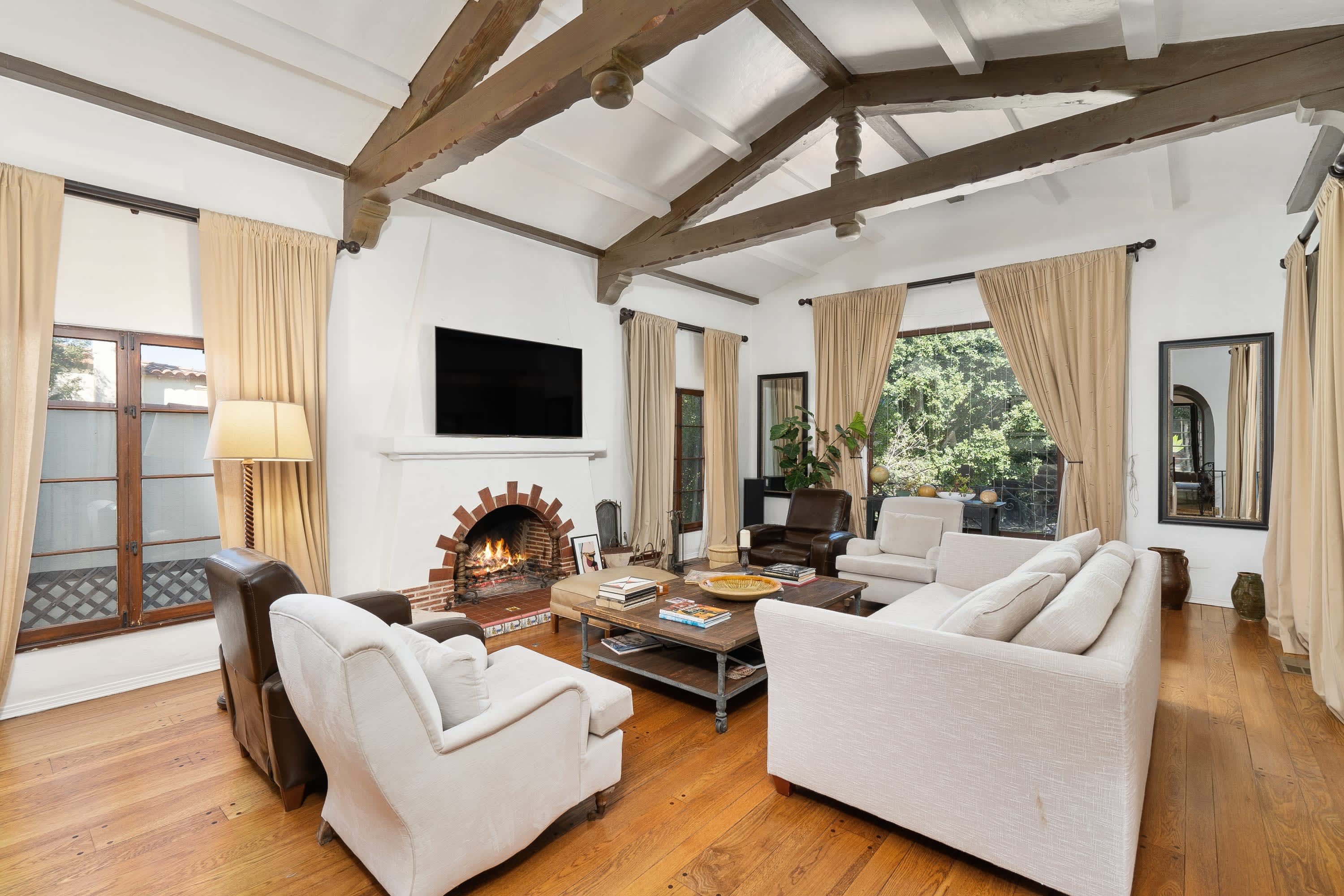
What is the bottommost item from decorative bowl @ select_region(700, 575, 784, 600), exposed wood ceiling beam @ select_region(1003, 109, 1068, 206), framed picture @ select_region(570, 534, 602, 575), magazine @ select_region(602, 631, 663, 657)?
magazine @ select_region(602, 631, 663, 657)

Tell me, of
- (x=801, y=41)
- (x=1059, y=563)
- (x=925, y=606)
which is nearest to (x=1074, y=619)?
(x=1059, y=563)

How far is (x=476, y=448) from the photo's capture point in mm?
4617

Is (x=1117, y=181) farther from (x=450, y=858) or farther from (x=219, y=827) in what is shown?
(x=219, y=827)

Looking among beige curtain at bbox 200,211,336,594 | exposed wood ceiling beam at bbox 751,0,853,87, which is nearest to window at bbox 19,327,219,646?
beige curtain at bbox 200,211,336,594

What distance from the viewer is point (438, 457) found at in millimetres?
4422

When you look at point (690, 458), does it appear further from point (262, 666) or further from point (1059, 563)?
point (262, 666)

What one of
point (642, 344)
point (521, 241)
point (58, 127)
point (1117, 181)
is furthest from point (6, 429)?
point (1117, 181)

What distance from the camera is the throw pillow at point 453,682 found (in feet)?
5.83

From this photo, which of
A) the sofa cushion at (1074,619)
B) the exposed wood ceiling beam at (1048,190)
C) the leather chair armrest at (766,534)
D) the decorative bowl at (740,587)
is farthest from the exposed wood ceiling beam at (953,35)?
the leather chair armrest at (766,534)

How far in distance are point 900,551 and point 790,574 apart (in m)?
1.29

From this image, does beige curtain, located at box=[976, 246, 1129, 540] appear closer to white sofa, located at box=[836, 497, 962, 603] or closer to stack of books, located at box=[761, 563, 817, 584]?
white sofa, located at box=[836, 497, 962, 603]

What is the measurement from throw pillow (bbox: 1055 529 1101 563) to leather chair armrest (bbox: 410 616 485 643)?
8.79 ft

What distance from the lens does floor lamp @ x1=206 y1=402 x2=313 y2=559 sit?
308cm

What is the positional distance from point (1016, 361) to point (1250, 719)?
3406 mm
